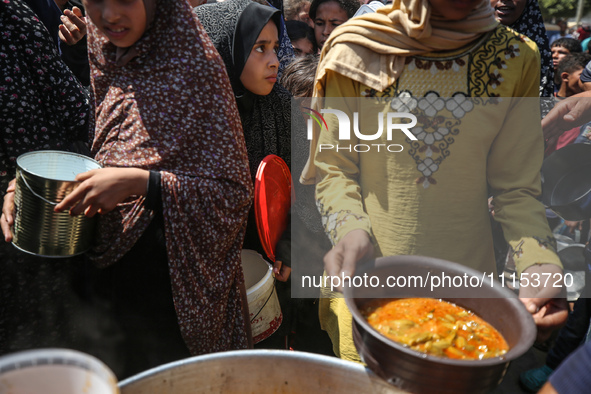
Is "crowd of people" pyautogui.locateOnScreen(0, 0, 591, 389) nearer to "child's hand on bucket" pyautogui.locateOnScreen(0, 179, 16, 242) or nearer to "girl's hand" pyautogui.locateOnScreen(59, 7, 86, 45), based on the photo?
"child's hand on bucket" pyautogui.locateOnScreen(0, 179, 16, 242)

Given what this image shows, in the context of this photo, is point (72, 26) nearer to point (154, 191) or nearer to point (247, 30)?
point (247, 30)

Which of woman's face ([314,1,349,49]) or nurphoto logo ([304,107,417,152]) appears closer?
nurphoto logo ([304,107,417,152])

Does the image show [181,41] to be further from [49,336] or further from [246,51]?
[49,336]

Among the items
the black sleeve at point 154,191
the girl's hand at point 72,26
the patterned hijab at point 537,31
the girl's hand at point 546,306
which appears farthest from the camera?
the patterned hijab at point 537,31

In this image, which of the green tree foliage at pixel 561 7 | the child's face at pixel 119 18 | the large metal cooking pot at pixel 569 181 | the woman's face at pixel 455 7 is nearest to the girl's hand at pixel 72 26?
the child's face at pixel 119 18

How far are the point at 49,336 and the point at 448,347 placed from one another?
5.43ft

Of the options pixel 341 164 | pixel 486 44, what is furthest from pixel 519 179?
pixel 341 164

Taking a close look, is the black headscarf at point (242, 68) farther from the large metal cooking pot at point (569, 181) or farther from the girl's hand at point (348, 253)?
the large metal cooking pot at point (569, 181)

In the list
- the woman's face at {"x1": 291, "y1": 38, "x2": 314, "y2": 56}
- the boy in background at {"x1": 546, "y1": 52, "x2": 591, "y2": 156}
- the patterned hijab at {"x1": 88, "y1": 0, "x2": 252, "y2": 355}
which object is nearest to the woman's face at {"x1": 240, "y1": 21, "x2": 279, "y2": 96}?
the patterned hijab at {"x1": 88, "y1": 0, "x2": 252, "y2": 355}

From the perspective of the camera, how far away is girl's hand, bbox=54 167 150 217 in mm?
1379

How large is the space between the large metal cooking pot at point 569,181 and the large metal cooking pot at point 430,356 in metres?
1.87

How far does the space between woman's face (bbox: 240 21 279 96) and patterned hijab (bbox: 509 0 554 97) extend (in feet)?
4.77

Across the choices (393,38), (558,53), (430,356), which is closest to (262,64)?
(393,38)

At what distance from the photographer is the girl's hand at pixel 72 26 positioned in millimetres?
2214
